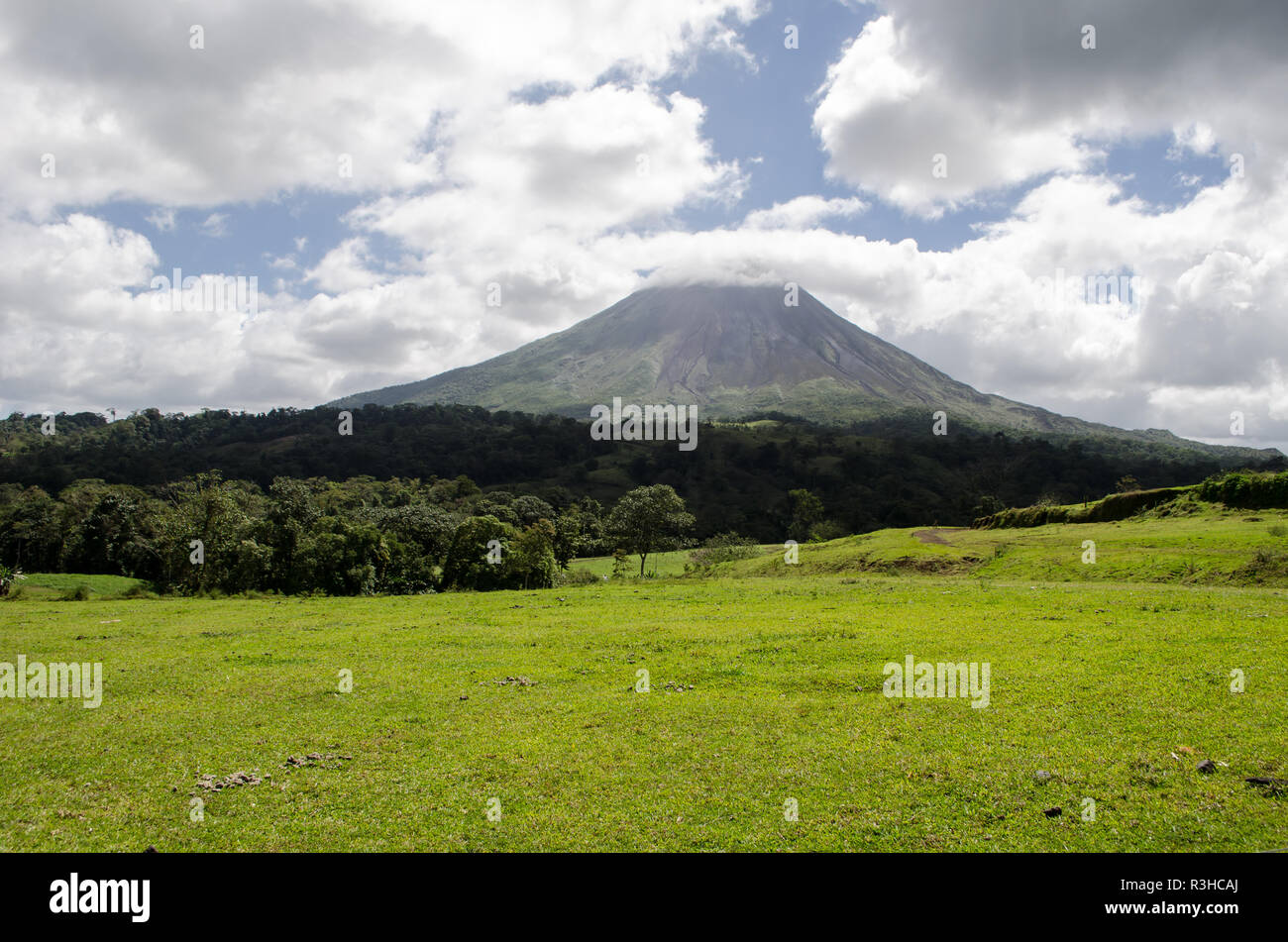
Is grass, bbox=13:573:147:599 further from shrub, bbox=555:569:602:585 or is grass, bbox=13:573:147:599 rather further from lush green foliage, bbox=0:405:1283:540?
lush green foliage, bbox=0:405:1283:540

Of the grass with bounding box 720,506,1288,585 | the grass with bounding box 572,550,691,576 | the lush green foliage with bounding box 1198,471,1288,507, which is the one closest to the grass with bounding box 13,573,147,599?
the grass with bounding box 572,550,691,576

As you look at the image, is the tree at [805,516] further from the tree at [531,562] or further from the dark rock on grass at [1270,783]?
the dark rock on grass at [1270,783]

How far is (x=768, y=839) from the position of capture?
857cm

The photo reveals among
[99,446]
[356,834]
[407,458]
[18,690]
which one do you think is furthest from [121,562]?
[99,446]

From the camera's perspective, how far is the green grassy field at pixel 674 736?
8.97 metres

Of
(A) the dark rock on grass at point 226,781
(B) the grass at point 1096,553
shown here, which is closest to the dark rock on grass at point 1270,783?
(A) the dark rock on grass at point 226,781

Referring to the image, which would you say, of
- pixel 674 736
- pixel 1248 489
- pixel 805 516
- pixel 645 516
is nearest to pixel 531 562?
pixel 645 516

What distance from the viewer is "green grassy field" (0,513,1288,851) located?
8969mm

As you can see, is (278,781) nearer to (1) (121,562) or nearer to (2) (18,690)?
(2) (18,690)

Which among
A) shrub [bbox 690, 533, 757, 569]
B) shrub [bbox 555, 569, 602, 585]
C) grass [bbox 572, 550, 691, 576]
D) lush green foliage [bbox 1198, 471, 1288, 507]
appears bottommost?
grass [bbox 572, 550, 691, 576]

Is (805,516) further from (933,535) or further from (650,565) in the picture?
(933,535)

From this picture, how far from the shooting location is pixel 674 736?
506 inches

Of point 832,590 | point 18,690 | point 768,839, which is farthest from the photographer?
point 832,590
